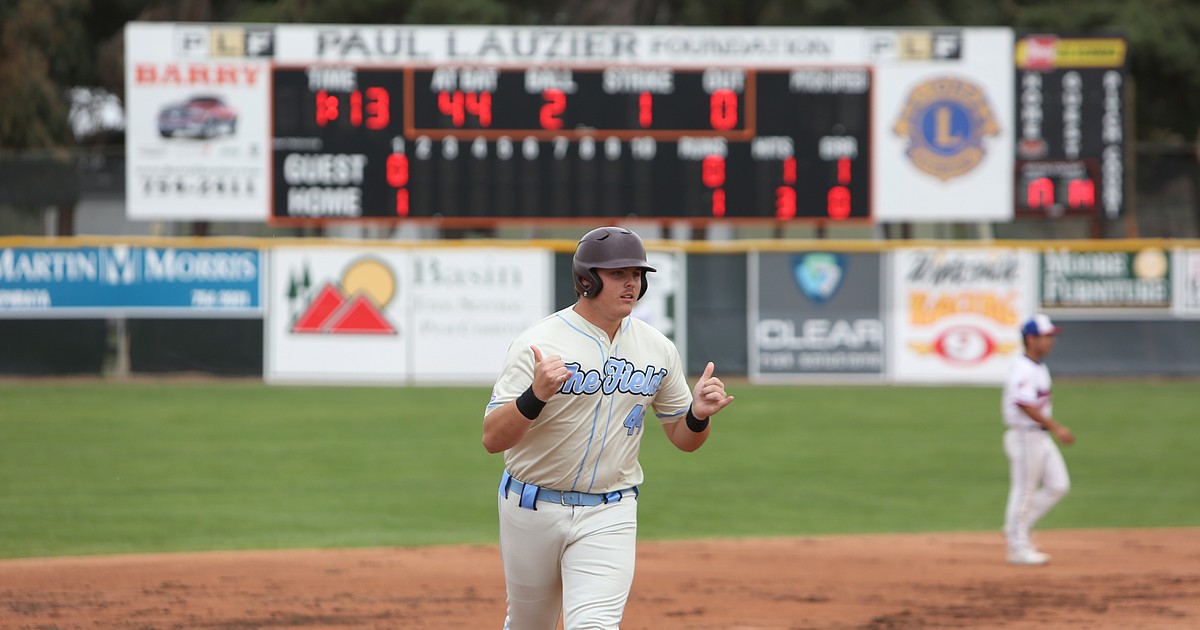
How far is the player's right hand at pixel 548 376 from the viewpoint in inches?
175

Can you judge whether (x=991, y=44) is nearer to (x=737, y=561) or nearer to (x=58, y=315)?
(x=737, y=561)

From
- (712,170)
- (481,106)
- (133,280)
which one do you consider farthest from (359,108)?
(712,170)

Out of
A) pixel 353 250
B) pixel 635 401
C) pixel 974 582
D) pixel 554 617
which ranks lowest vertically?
pixel 974 582

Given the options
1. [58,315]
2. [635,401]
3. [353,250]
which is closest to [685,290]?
[353,250]

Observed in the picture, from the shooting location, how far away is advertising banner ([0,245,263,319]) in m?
20.9

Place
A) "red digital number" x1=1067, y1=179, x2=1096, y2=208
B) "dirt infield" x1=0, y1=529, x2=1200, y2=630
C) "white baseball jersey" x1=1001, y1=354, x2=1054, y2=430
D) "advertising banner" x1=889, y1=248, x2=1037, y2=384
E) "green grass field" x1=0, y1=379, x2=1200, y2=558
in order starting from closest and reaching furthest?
"dirt infield" x1=0, y1=529, x2=1200, y2=630 → "white baseball jersey" x1=1001, y1=354, x2=1054, y2=430 → "green grass field" x1=0, y1=379, x2=1200, y2=558 → "red digital number" x1=1067, y1=179, x2=1096, y2=208 → "advertising banner" x1=889, y1=248, x2=1037, y2=384

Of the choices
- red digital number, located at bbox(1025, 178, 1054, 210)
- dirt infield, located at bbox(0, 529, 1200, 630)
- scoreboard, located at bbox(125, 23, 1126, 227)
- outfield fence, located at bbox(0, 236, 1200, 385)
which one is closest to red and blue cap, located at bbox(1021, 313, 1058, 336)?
dirt infield, located at bbox(0, 529, 1200, 630)

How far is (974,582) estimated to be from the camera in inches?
360

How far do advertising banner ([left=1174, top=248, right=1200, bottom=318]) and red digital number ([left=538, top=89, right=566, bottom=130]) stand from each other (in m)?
9.50

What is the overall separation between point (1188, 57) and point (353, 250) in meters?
20.9

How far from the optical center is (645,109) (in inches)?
799

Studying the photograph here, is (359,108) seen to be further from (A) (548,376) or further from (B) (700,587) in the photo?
(A) (548,376)

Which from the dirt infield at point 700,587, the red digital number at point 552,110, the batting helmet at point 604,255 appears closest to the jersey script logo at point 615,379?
the batting helmet at point 604,255

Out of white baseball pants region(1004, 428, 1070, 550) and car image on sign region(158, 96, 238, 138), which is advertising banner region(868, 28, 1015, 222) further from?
white baseball pants region(1004, 428, 1070, 550)
